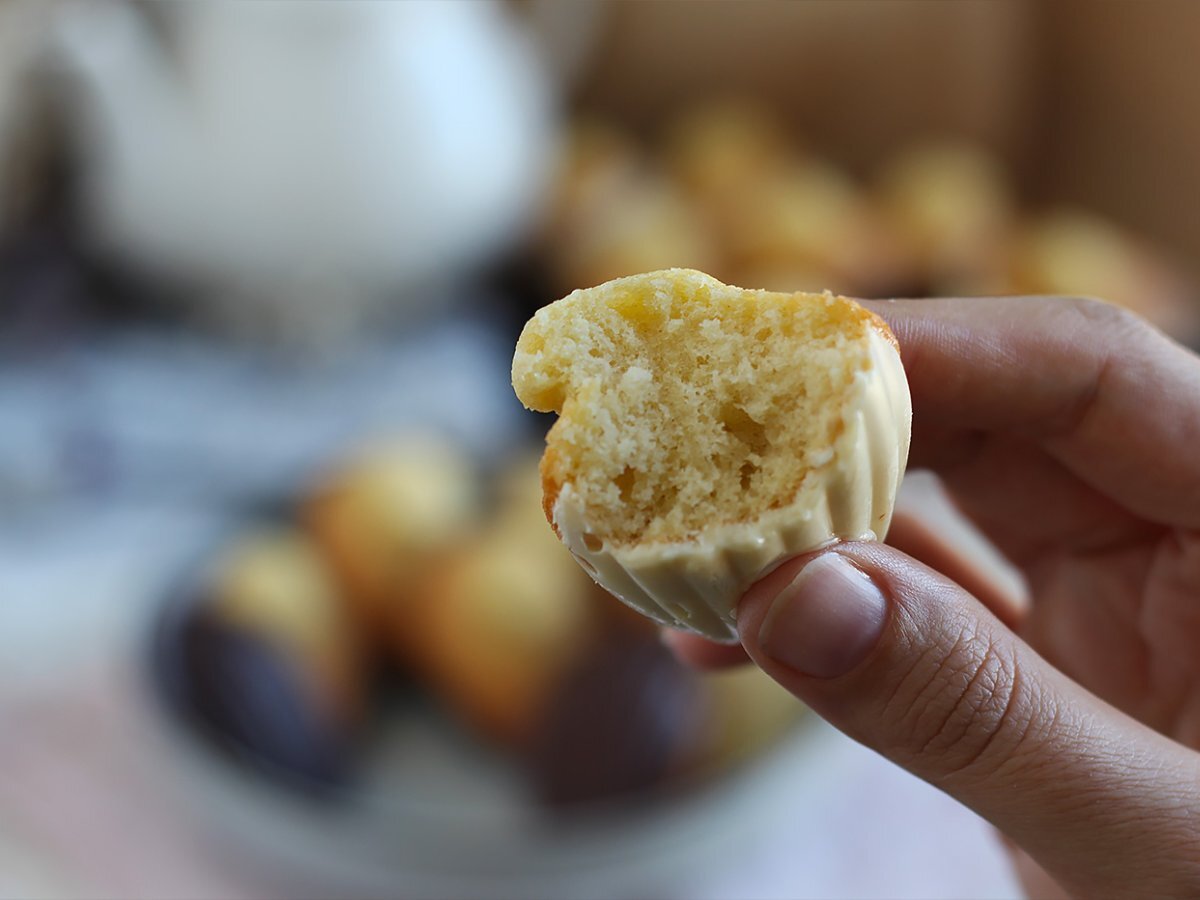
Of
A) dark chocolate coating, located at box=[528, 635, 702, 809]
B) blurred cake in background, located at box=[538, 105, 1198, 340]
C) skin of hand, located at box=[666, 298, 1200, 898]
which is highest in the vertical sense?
skin of hand, located at box=[666, 298, 1200, 898]

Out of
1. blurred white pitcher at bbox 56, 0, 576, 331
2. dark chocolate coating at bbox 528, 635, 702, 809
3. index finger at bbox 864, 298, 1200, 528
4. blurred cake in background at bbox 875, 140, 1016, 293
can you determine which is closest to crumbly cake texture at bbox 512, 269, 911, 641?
index finger at bbox 864, 298, 1200, 528

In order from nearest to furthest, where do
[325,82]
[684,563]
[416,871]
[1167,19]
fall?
1. [684,563]
2. [416,871]
3. [325,82]
4. [1167,19]

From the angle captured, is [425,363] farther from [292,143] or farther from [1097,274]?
[1097,274]

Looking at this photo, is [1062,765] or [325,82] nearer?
[1062,765]

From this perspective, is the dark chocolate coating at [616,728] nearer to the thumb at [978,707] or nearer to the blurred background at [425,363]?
the blurred background at [425,363]

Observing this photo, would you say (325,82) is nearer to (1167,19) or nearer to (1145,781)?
(1145,781)

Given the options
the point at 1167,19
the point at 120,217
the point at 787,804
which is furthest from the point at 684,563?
the point at 1167,19

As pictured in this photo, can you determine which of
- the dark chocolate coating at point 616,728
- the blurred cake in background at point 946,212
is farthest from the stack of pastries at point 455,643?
the blurred cake in background at point 946,212

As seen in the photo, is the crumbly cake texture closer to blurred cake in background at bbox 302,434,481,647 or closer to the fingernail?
the fingernail
